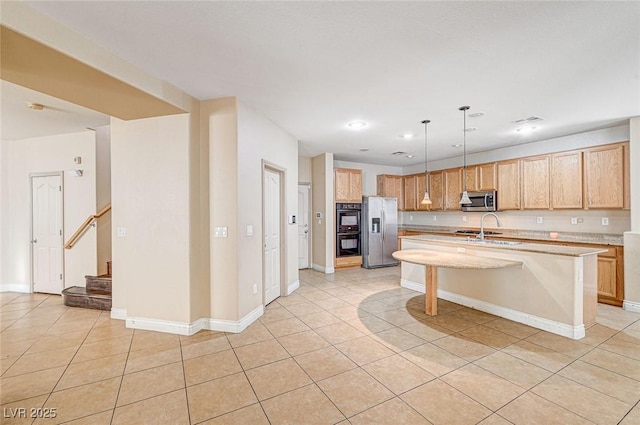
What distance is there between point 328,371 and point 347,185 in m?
4.72

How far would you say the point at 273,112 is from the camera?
3752 mm

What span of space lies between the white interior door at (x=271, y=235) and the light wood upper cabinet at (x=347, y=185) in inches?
87.3

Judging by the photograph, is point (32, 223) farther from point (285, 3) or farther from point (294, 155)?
point (285, 3)

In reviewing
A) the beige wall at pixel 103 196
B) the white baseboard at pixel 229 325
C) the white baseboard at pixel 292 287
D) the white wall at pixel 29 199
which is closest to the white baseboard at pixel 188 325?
the white baseboard at pixel 229 325

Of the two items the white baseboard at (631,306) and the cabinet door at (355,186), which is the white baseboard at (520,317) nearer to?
the white baseboard at (631,306)

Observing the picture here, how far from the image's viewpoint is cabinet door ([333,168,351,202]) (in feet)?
21.4

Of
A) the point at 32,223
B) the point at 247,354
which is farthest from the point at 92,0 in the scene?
the point at 32,223

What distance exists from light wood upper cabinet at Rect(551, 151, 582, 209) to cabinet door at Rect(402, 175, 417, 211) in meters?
3.02

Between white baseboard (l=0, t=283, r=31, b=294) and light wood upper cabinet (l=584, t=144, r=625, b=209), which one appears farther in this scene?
white baseboard (l=0, t=283, r=31, b=294)

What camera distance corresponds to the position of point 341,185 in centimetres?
660

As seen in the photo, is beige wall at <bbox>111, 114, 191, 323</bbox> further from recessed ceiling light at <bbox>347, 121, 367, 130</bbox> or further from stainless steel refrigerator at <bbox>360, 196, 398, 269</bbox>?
stainless steel refrigerator at <bbox>360, 196, 398, 269</bbox>

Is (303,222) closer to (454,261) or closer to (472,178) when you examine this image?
(454,261)

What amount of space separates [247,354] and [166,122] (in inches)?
109

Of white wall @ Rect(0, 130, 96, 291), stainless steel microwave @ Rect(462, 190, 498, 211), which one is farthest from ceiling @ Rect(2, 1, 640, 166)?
white wall @ Rect(0, 130, 96, 291)
